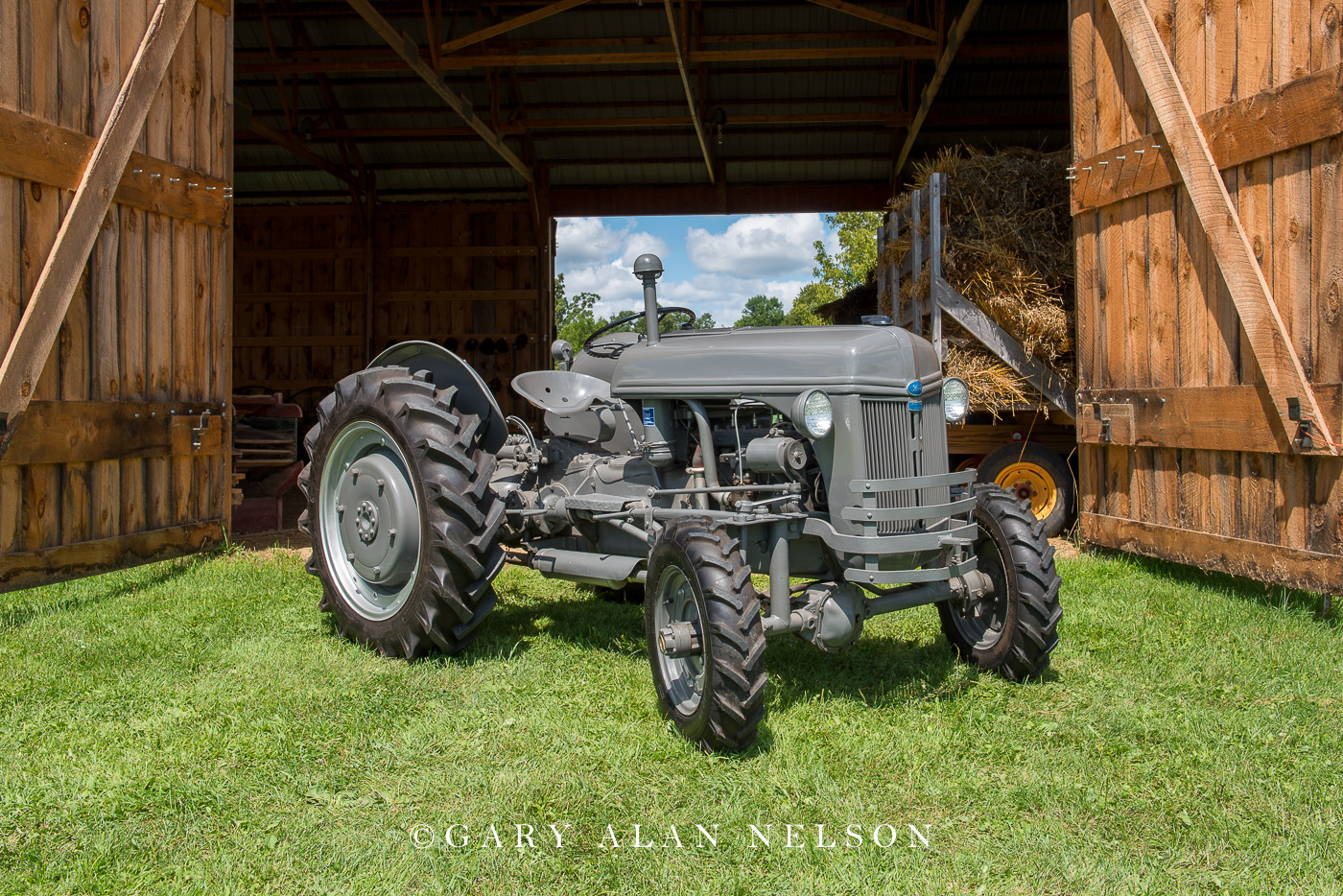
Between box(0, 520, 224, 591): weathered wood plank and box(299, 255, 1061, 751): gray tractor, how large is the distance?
1.40 metres

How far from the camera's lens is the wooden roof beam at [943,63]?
8609 millimetres

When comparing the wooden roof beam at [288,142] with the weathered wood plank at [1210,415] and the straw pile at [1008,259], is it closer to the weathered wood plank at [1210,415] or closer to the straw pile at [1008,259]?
the straw pile at [1008,259]

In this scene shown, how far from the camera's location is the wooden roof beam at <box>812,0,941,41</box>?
29.7ft

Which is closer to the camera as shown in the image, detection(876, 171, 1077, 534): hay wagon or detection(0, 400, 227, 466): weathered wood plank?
detection(0, 400, 227, 466): weathered wood plank

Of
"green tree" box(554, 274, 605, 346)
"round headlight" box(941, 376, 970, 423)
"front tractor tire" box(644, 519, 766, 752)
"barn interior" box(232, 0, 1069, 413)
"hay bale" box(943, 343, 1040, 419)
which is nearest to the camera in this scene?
"front tractor tire" box(644, 519, 766, 752)

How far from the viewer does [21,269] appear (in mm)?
4426

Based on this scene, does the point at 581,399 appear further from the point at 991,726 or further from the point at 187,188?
the point at 187,188

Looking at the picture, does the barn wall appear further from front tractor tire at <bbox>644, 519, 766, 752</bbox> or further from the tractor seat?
front tractor tire at <bbox>644, 519, 766, 752</bbox>

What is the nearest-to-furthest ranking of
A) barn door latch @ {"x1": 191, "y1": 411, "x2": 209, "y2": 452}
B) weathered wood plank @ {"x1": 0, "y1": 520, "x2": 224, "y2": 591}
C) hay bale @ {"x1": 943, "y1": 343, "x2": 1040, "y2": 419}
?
weathered wood plank @ {"x1": 0, "y1": 520, "x2": 224, "y2": 591}, barn door latch @ {"x1": 191, "y1": 411, "x2": 209, "y2": 452}, hay bale @ {"x1": 943, "y1": 343, "x2": 1040, "y2": 419}

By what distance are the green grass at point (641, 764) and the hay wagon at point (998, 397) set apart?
8.28 ft

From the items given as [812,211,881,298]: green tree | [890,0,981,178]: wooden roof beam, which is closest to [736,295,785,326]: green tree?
[812,211,881,298]: green tree

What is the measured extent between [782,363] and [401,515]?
1.70 metres

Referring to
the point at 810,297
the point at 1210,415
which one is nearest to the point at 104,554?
the point at 1210,415

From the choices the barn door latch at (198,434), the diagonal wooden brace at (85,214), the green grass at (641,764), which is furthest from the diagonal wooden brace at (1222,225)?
the barn door latch at (198,434)
